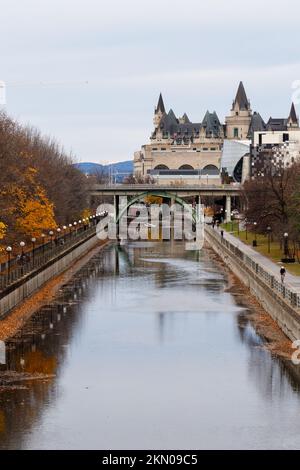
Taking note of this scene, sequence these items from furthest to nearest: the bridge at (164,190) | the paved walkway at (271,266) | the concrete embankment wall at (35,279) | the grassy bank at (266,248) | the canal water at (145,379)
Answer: the bridge at (164,190) < the grassy bank at (266,248) < the paved walkway at (271,266) < the concrete embankment wall at (35,279) < the canal water at (145,379)

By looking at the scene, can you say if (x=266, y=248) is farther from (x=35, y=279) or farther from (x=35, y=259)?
(x=35, y=279)

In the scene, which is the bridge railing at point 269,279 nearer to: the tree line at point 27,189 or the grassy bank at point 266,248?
the grassy bank at point 266,248

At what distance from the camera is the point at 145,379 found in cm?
3616

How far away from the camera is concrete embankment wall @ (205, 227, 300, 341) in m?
42.2

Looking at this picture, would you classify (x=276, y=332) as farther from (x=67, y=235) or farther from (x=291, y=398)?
(x=67, y=235)

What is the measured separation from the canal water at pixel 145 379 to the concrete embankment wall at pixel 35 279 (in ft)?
4.72


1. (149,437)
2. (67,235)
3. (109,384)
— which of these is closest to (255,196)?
(67,235)

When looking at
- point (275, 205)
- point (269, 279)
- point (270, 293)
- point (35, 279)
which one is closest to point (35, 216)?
point (35, 279)

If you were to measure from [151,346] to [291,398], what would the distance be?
10456 millimetres

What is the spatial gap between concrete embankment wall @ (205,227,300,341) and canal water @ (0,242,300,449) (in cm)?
139

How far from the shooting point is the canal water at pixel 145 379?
2912 cm

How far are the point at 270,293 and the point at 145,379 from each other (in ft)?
48.8

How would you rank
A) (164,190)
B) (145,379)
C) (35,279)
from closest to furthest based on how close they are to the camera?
(145,379), (35,279), (164,190)

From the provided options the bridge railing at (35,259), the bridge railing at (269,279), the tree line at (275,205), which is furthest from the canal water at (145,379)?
the tree line at (275,205)
